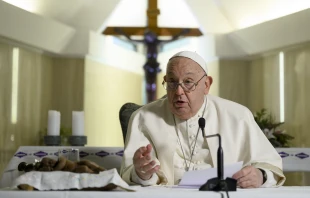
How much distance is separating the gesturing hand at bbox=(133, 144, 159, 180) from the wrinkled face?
0.62m

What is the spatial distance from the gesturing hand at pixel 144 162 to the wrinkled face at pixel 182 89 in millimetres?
619

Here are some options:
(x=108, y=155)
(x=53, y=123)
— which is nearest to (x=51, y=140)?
(x=53, y=123)

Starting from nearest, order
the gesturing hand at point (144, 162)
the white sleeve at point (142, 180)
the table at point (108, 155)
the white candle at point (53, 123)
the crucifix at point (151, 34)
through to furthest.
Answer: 1. the gesturing hand at point (144, 162)
2. the white sleeve at point (142, 180)
3. the table at point (108, 155)
4. the white candle at point (53, 123)
5. the crucifix at point (151, 34)

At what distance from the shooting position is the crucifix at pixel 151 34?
8.20 metres

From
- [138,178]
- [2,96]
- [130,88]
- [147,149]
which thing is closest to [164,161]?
[138,178]

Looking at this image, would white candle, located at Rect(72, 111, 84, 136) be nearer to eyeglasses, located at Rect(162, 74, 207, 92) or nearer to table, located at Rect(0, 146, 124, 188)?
table, located at Rect(0, 146, 124, 188)

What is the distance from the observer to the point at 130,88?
9281 mm

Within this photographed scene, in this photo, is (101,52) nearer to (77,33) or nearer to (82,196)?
(77,33)

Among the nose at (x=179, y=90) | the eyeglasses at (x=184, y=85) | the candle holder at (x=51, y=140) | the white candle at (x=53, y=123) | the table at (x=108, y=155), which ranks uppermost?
the eyeglasses at (x=184, y=85)

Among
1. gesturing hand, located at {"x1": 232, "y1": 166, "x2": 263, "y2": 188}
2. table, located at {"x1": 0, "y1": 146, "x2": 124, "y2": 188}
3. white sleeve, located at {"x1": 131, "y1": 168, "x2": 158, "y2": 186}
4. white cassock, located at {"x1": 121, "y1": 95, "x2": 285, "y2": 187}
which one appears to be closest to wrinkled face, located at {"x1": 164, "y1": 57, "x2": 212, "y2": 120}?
white cassock, located at {"x1": 121, "y1": 95, "x2": 285, "y2": 187}

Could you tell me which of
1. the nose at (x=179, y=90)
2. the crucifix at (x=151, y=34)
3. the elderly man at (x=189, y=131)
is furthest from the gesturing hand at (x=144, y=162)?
the crucifix at (x=151, y=34)

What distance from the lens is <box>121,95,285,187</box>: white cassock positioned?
3727 mm

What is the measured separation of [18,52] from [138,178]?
14.7 ft

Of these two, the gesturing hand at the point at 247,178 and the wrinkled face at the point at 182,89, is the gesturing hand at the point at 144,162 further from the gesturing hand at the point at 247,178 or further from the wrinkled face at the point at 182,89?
the wrinkled face at the point at 182,89
